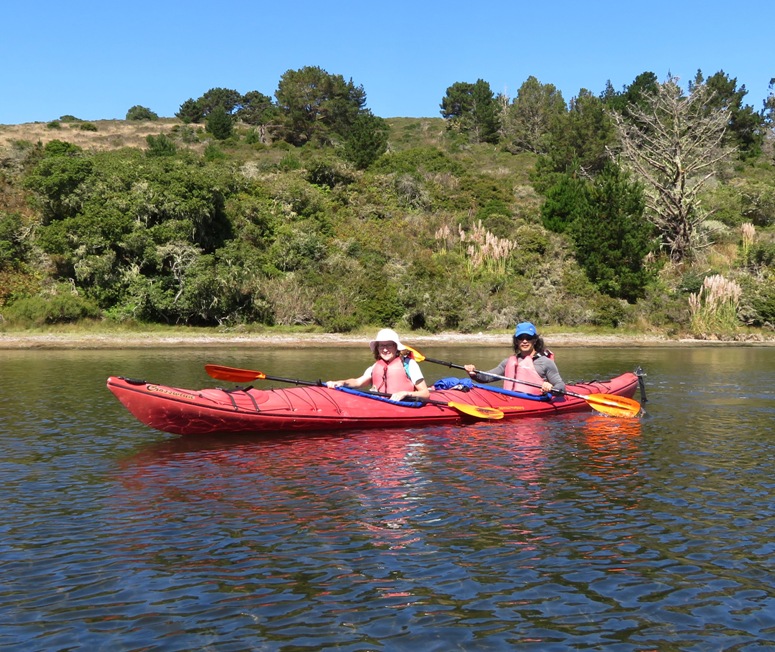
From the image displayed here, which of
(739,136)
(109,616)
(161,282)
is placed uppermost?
(739,136)

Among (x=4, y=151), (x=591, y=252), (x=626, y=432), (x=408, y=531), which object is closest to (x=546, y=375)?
(x=626, y=432)

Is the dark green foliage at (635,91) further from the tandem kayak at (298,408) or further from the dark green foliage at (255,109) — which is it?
the tandem kayak at (298,408)

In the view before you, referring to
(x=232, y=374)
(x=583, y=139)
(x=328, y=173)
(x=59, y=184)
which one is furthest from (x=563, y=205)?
(x=232, y=374)

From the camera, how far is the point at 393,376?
12617 millimetres

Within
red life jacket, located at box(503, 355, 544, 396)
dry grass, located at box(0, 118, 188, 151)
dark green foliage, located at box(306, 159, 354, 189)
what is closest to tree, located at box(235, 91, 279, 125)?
dry grass, located at box(0, 118, 188, 151)

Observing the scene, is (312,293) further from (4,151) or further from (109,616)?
(109,616)

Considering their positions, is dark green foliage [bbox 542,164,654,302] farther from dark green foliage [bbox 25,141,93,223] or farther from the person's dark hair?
the person's dark hair

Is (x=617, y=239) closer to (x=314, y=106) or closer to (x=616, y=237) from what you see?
(x=616, y=237)

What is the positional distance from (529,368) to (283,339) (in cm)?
1668

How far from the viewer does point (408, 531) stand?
23.1ft

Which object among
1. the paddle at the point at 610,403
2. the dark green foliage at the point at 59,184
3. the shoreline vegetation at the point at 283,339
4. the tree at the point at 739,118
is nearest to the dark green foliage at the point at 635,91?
the tree at the point at 739,118

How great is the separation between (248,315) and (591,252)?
15.2 metres

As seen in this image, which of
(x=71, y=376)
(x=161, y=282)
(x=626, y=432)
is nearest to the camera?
(x=626, y=432)

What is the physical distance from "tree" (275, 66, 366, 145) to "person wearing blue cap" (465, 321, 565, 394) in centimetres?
4846
